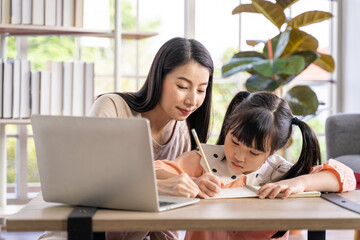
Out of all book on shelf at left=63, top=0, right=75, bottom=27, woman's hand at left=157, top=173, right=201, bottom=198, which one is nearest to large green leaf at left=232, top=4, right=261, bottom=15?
book on shelf at left=63, top=0, right=75, bottom=27

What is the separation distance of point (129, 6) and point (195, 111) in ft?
8.00

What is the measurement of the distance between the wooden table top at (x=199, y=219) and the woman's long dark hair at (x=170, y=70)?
2.28 ft

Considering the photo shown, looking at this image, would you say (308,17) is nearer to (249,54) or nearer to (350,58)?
(249,54)

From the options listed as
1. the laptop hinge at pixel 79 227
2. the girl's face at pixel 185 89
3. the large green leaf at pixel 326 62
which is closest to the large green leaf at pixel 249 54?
the large green leaf at pixel 326 62

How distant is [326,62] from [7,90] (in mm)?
2110

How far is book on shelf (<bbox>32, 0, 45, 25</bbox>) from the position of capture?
3242mm

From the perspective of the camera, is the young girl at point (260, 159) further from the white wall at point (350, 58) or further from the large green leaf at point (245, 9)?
the white wall at point (350, 58)

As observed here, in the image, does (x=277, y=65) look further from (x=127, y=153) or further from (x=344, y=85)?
(x=127, y=153)

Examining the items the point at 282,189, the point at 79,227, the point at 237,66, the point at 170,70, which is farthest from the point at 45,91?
the point at 79,227

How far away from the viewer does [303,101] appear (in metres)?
3.71

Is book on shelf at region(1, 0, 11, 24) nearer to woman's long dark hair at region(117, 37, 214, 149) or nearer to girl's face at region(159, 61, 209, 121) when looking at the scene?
woman's long dark hair at region(117, 37, 214, 149)

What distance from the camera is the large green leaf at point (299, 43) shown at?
3.75 metres

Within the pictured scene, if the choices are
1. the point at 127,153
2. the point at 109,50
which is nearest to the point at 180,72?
the point at 127,153

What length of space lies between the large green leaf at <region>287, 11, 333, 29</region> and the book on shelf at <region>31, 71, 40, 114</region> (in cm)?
169
